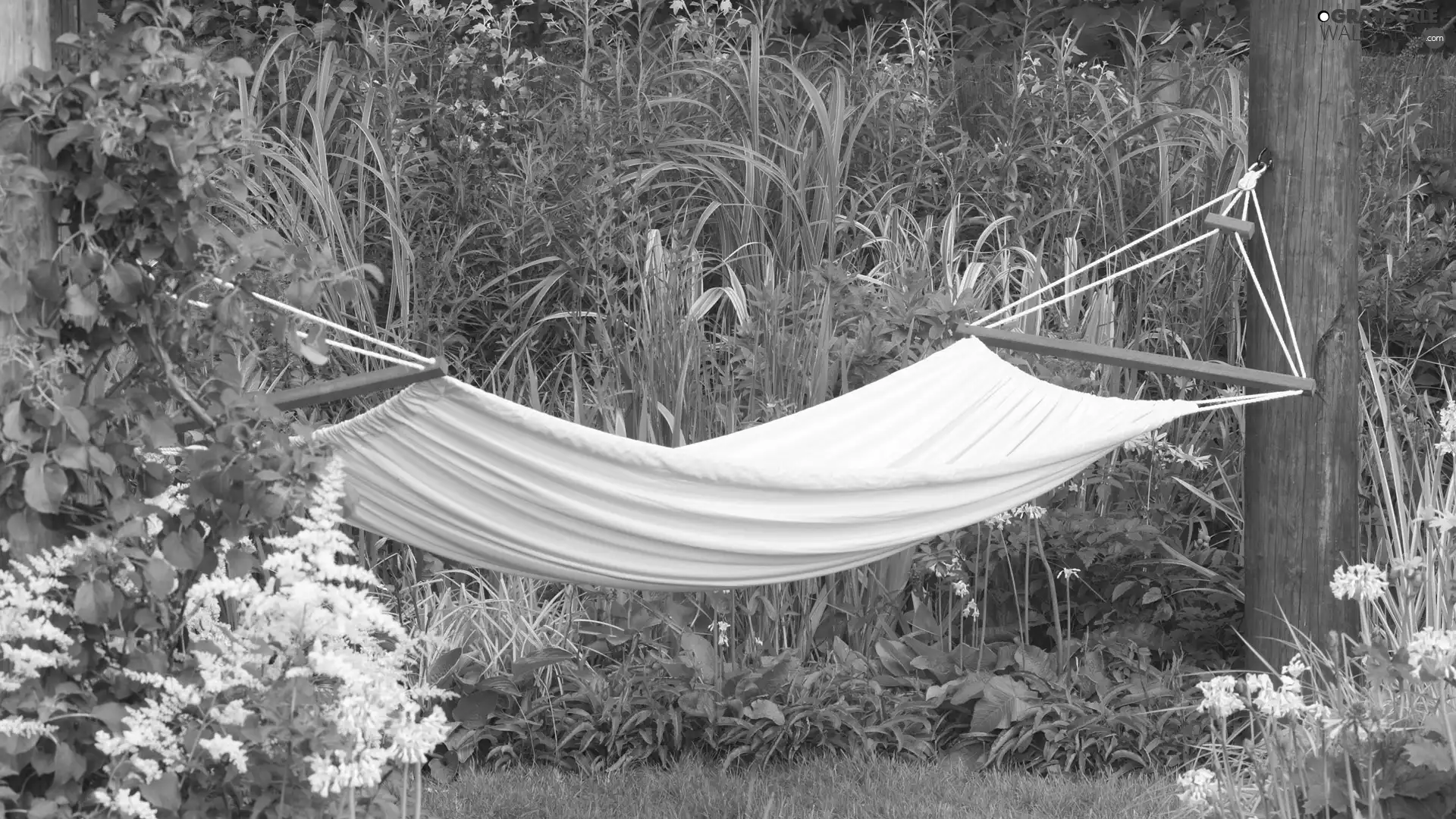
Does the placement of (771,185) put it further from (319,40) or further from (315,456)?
(315,456)

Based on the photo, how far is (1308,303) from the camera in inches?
104

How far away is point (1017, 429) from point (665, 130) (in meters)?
1.85

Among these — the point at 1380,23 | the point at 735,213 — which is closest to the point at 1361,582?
the point at 735,213

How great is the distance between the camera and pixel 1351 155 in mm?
2639

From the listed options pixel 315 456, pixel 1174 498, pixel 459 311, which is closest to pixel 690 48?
pixel 459 311

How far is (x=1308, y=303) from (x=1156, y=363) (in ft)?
1.47

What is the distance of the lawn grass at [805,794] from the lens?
2533 mm

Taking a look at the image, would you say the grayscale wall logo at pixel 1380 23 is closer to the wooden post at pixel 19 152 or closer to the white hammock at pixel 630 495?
the white hammock at pixel 630 495

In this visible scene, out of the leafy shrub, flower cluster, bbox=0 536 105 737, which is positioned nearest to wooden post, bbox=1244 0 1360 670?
the leafy shrub

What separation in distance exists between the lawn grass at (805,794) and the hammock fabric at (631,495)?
0.54m

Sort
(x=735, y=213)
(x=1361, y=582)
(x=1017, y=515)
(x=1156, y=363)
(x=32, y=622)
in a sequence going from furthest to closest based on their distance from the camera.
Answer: (x=735, y=213) → (x=1017, y=515) → (x=1156, y=363) → (x=1361, y=582) → (x=32, y=622)

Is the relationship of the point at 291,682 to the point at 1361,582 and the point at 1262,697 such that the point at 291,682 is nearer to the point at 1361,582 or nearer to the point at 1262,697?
the point at 1262,697

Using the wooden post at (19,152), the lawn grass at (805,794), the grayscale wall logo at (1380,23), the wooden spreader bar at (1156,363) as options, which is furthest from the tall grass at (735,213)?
the wooden post at (19,152)

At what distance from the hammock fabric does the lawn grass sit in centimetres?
54
